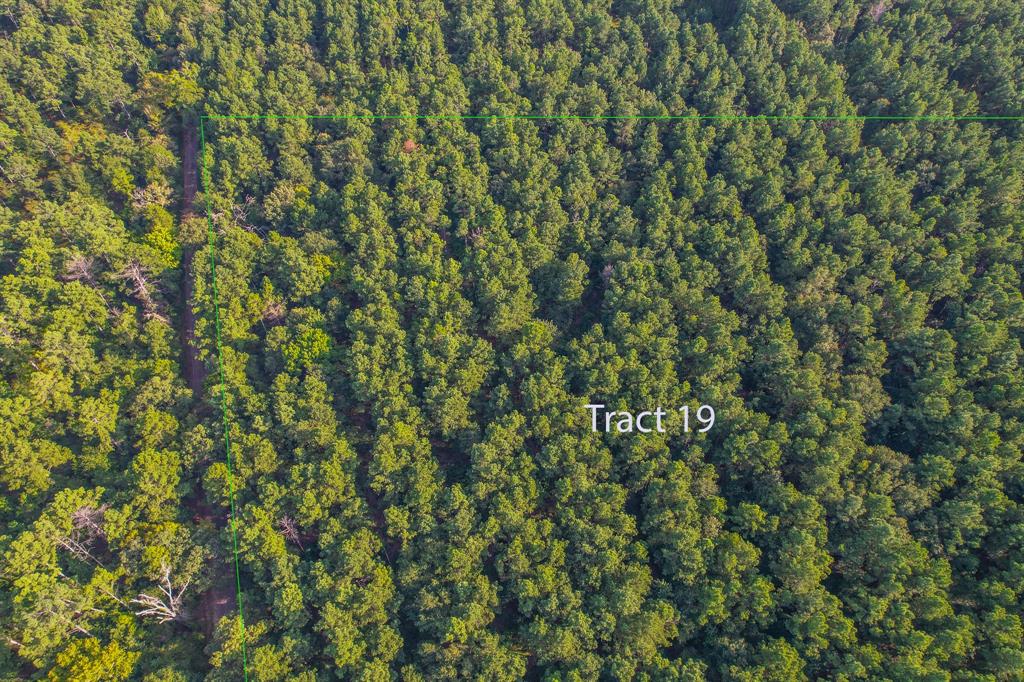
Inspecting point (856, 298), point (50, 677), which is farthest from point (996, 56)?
point (50, 677)

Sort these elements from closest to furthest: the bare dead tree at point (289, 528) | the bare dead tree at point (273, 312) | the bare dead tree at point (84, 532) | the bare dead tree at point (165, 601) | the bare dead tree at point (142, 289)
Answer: the bare dead tree at point (165, 601)
the bare dead tree at point (84, 532)
the bare dead tree at point (289, 528)
the bare dead tree at point (142, 289)
the bare dead tree at point (273, 312)

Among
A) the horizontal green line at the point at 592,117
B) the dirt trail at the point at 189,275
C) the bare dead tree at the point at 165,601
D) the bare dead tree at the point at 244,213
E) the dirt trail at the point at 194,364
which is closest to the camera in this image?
the bare dead tree at the point at 165,601

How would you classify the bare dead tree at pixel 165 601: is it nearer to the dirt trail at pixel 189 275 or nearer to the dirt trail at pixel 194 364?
the dirt trail at pixel 194 364

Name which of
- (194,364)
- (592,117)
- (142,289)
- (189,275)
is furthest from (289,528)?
(592,117)

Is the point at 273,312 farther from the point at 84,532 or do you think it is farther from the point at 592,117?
the point at 592,117

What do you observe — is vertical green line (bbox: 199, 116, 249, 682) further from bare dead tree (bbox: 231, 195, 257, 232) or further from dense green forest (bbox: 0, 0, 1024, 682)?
bare dead tree (bbox: 231, 195, 257, 232)

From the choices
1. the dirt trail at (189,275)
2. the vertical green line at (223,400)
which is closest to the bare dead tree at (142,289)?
the dirt trail at (189,275)

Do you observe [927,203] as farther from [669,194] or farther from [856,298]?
Result: [669,194]

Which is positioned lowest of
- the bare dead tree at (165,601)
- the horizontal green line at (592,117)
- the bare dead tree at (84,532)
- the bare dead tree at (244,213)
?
the bare dead tree at (165,601)
